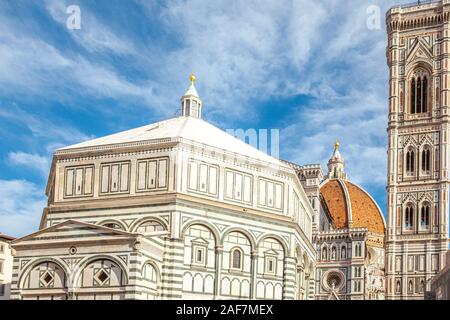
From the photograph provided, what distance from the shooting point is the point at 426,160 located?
3735 inches

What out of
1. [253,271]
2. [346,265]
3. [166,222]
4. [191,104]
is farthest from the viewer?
[346,265]

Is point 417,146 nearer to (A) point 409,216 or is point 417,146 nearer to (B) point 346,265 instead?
(A) point 409,216

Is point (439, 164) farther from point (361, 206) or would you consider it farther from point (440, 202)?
point (361, 206)

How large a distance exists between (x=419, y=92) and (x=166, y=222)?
62.8 meters

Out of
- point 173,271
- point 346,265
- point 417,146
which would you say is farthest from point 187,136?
point 346,265

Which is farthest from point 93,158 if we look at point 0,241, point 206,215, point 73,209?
point 0,241

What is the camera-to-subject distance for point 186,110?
1918 inches

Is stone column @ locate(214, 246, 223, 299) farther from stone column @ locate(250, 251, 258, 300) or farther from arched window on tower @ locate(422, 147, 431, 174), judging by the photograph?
arched window on tower @ locate(422, 147, 431, 174)

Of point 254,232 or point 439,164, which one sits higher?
point 439,164

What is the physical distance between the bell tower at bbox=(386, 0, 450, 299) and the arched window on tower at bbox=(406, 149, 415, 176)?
0.12 meters

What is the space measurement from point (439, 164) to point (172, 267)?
59.8 meters

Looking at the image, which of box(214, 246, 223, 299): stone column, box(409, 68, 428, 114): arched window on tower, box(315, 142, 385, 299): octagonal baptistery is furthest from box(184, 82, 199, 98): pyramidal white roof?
box(315, 142, 385, 299): octagonal baptistery

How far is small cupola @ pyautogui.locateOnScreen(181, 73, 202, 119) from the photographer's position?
48688 millimetres

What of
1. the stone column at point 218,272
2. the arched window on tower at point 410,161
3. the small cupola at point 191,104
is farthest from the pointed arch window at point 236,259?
the arched window on tower at point 410,161
